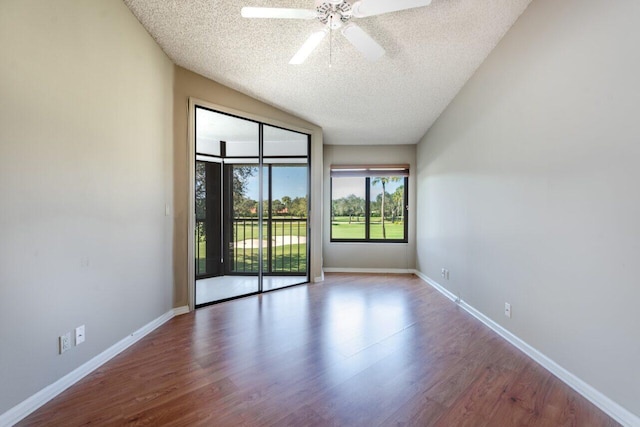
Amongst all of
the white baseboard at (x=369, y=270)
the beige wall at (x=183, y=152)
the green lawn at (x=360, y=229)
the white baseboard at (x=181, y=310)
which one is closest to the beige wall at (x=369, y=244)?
the white baseboard at (x=369, y=270)

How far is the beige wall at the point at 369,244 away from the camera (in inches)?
206

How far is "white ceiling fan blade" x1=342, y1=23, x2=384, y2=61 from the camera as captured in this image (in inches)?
76.2

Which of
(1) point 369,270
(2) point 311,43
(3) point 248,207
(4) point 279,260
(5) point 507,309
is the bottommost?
(1) point 369,270

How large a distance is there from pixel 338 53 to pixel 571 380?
123 inches

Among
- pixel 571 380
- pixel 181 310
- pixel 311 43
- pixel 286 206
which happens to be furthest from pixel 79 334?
pixel 571 380

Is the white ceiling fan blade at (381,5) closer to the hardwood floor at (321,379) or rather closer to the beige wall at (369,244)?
the hardwood floor at (321,379)

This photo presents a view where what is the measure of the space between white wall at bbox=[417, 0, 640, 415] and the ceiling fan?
1059 mm

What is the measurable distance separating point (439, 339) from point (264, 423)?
66.2 inches

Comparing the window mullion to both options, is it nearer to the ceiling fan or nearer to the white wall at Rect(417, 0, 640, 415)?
the white wall at Rect(417, 0, 640, 415)

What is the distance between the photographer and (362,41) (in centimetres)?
205

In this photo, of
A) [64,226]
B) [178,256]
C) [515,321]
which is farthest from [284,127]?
[515,321]

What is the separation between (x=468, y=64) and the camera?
279 cm

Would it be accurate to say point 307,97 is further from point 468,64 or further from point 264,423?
point 264,423

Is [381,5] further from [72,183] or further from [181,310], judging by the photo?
[181,310]
